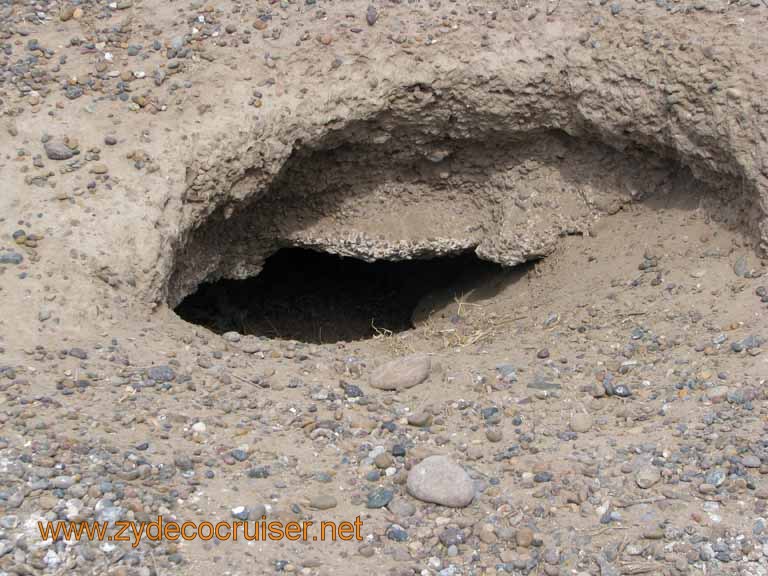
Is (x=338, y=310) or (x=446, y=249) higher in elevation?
(x=446, y=249)

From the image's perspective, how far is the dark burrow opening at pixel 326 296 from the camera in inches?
261

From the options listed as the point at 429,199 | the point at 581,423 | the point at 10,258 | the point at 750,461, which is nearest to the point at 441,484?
the point at 581,423

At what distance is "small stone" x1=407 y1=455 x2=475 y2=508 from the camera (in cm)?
339

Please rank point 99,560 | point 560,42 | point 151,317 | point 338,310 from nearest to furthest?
point 99,560 < point 151,317 < point 560,42 < point 338,310

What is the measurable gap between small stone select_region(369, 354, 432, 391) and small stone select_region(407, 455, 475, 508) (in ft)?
2.31

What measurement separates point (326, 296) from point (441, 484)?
3895 mm

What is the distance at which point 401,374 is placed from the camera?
4.20 metres

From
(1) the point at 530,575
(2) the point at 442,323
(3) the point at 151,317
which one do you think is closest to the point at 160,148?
(3) the point at 151,317

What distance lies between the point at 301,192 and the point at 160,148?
3.95 feet

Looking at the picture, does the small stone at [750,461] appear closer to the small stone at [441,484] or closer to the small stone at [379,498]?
the small stone at [441,484]

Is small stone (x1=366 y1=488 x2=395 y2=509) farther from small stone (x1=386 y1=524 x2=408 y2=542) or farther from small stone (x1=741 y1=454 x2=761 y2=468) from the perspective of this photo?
small stone (x1=741 y1=454 x2=761 y2=468)

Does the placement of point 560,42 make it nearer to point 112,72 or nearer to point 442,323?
point 442,323

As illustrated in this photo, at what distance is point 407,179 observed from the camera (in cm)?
592

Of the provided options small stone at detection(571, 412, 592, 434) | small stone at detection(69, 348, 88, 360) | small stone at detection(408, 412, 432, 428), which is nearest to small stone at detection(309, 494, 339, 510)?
small stone at detection(408, 412, 432, 428)
